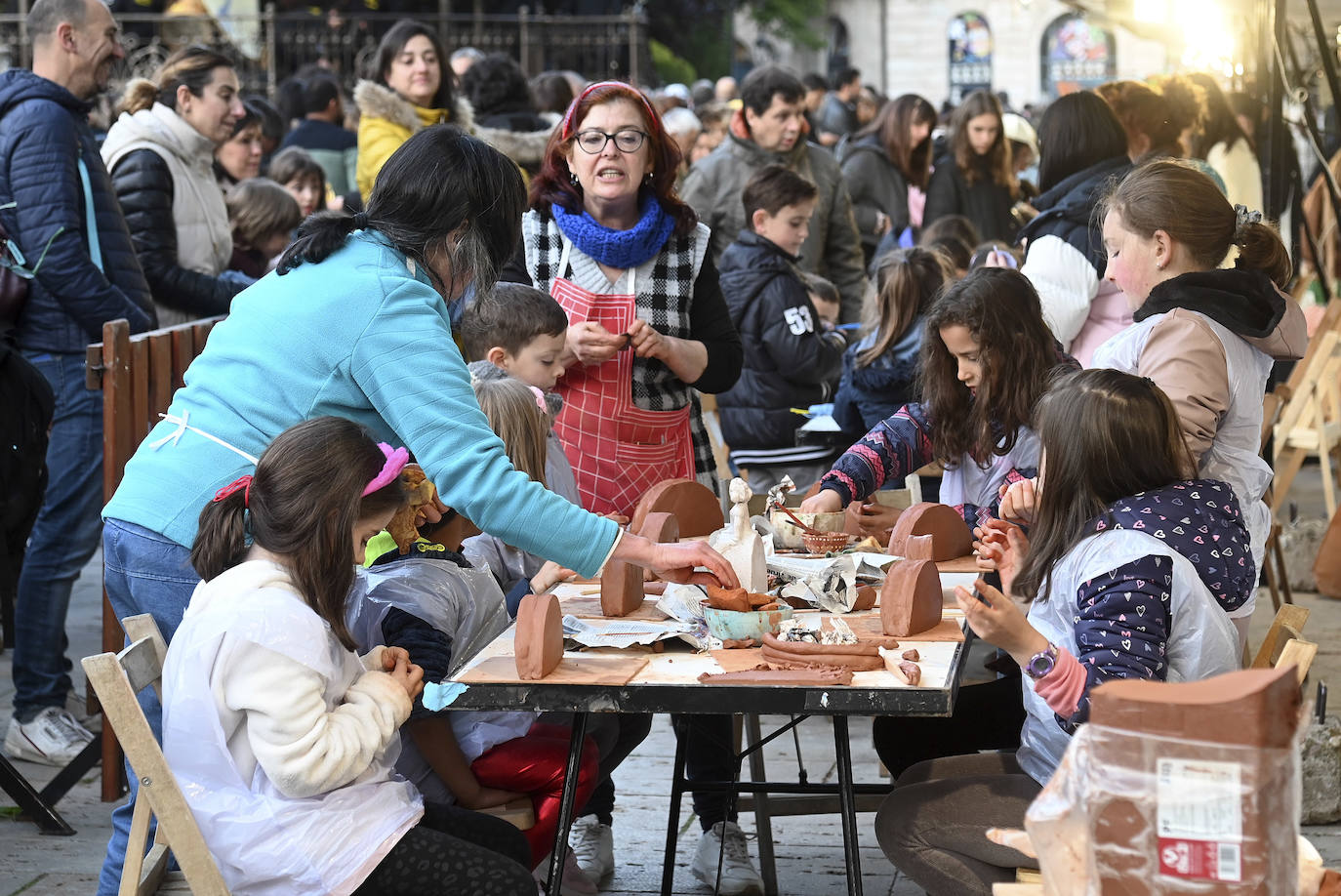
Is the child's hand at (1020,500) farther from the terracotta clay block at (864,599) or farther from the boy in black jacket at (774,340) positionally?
the boy in black jacket at (774,340)

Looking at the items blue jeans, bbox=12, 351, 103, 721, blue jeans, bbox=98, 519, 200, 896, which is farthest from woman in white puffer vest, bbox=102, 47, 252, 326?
blue jeans, bbox=98, 519, 200, 896

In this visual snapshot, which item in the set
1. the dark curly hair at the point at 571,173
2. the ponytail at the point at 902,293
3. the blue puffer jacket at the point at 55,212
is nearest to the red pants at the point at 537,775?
the dark curly hair at the point at 571,173

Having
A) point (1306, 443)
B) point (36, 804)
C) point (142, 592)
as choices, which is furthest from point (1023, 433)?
point (1306, 443)

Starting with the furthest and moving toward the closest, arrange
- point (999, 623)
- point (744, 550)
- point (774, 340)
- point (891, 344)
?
point (774, 340) < point (891, 344) < point (744, 550) < point (999, 623)

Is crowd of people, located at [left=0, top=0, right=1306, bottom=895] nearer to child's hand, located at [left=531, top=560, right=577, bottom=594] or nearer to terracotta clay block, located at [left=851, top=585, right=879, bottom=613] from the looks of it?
child's hand, located at [left=531, top=560, right=577, bottom=594]

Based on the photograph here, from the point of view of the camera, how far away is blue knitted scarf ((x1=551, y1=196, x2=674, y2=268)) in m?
3.72

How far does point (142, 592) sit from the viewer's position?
268 centimetres

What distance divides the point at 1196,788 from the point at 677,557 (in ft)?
3.83

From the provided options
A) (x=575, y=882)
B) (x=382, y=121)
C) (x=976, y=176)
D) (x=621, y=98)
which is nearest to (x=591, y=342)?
(x=621, y=98)

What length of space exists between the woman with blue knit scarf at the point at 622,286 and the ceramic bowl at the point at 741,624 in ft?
3.82

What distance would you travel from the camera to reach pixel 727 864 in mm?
3555

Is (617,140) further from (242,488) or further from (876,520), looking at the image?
(242,488)

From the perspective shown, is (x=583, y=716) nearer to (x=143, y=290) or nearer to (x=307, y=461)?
(x=307, y=461)

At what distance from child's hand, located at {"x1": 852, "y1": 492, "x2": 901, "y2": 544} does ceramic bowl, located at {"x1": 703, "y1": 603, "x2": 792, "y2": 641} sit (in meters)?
0.86
